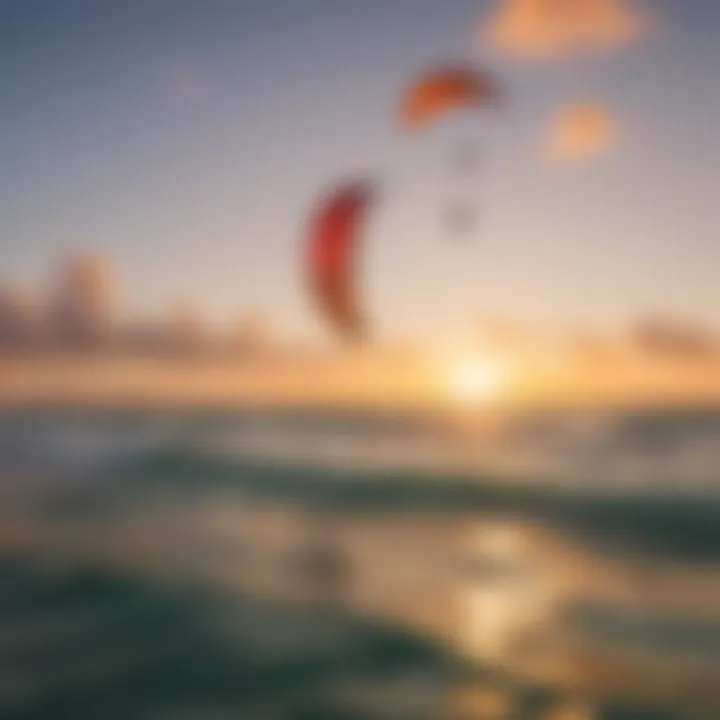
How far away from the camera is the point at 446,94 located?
1260 millimetres

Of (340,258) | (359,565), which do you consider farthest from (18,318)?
(359,565)

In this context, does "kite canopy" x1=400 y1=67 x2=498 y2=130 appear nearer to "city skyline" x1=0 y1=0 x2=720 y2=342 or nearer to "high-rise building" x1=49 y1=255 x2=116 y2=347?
"city skyline" x1=0 y1=0 x2=720 y2=342

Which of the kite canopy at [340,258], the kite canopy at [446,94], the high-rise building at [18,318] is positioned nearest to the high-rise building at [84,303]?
the high-rise building at [18,318]

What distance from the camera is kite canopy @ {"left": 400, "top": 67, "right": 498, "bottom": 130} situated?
1.26 metres

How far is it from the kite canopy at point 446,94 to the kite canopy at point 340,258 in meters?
0.12

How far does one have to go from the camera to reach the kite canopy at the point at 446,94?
1.26 metres

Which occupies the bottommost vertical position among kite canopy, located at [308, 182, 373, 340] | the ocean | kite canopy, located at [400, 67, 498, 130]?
the ocean

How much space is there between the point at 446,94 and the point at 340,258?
0.87 feet

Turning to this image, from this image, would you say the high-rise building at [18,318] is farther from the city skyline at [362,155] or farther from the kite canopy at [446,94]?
the kite canopy at [446,94]

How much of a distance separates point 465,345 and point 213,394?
1.18 feet

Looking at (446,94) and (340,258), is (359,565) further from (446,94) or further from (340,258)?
(446,94)

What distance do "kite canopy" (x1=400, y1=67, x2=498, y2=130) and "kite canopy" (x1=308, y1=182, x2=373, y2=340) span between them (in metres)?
0.12

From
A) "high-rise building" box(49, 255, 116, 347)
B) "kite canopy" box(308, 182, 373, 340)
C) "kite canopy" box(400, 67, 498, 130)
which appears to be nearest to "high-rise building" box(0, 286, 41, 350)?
"high-rise building" box(49, 255, 116, 347)

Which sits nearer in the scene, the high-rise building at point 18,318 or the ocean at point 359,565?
the ocean at point 359,565
